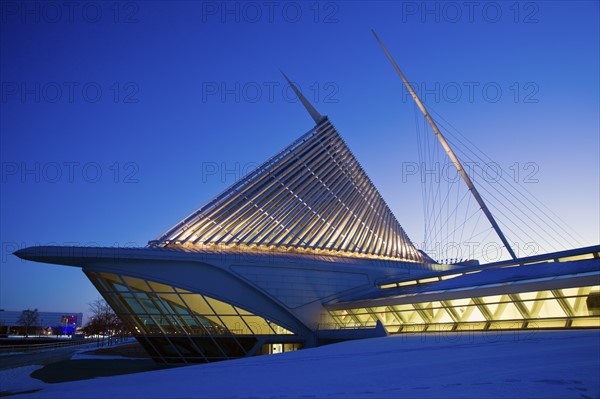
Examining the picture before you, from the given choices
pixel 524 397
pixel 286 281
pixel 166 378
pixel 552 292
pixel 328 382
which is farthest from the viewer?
pixel 286 281

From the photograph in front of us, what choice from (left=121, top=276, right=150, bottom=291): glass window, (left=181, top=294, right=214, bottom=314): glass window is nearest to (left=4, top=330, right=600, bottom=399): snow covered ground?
(left=181, top=294, right=214, bottom=314): glass window

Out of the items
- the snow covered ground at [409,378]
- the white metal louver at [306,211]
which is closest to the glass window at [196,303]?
the white metal louver at [306,211]

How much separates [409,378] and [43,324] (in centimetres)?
12934

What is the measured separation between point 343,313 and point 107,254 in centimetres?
1401

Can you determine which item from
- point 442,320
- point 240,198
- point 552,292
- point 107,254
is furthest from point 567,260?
point 107,254

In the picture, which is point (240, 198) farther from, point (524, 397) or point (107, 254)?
→ point (524, 397)

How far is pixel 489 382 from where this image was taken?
24.6 feet

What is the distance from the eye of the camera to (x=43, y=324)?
116625 millimetres

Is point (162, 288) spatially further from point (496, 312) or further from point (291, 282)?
point (496, 312)

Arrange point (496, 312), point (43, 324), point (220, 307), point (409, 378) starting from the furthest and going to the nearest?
point (43, 324)
point (220, 307)
point (496, 312)
point (409, 378)

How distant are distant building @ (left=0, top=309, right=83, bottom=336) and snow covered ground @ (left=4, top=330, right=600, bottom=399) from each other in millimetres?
110983

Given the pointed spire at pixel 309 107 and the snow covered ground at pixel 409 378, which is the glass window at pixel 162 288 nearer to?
the snow covered ground at pixel 409 378

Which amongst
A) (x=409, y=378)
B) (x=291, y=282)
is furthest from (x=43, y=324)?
(x=409, y=378)

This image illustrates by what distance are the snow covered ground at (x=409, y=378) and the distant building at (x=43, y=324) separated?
111 meters
